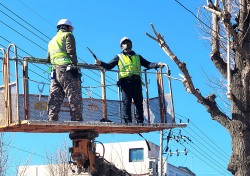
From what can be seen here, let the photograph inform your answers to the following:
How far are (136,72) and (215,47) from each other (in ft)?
4.76

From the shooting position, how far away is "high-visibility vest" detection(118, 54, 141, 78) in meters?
10.6

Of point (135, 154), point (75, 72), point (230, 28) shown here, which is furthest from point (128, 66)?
point (135, 154)

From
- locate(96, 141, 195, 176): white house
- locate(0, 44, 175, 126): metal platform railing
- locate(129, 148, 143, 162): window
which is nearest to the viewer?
locate(0, 44, 175, 126): metal platform railing

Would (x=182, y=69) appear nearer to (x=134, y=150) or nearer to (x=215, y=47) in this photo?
(x=215, y=47)

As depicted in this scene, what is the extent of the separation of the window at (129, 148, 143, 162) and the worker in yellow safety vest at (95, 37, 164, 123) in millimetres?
45255

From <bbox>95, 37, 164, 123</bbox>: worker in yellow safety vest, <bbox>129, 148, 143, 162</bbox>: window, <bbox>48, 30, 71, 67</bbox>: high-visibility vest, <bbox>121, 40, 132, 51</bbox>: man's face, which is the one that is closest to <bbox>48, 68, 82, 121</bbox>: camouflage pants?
<bbox>48, 30, 71, 67</bbox>: high-visibility vest

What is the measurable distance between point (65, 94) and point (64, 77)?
0.93 ft

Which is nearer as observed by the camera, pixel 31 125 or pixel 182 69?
pixel 31 125

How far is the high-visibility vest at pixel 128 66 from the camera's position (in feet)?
34.8

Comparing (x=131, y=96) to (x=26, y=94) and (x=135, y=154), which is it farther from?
(x=135, y=154)

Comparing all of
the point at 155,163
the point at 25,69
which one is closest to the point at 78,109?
the point at 25,69

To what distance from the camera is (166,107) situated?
35.6 ft

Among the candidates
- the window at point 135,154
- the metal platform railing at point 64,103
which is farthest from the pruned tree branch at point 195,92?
the window at point 135,154

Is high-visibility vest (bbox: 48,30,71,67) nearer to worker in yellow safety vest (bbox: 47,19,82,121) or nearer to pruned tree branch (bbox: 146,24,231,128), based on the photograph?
worker in yellow safety vest (bbox: 47,19,82,121)
